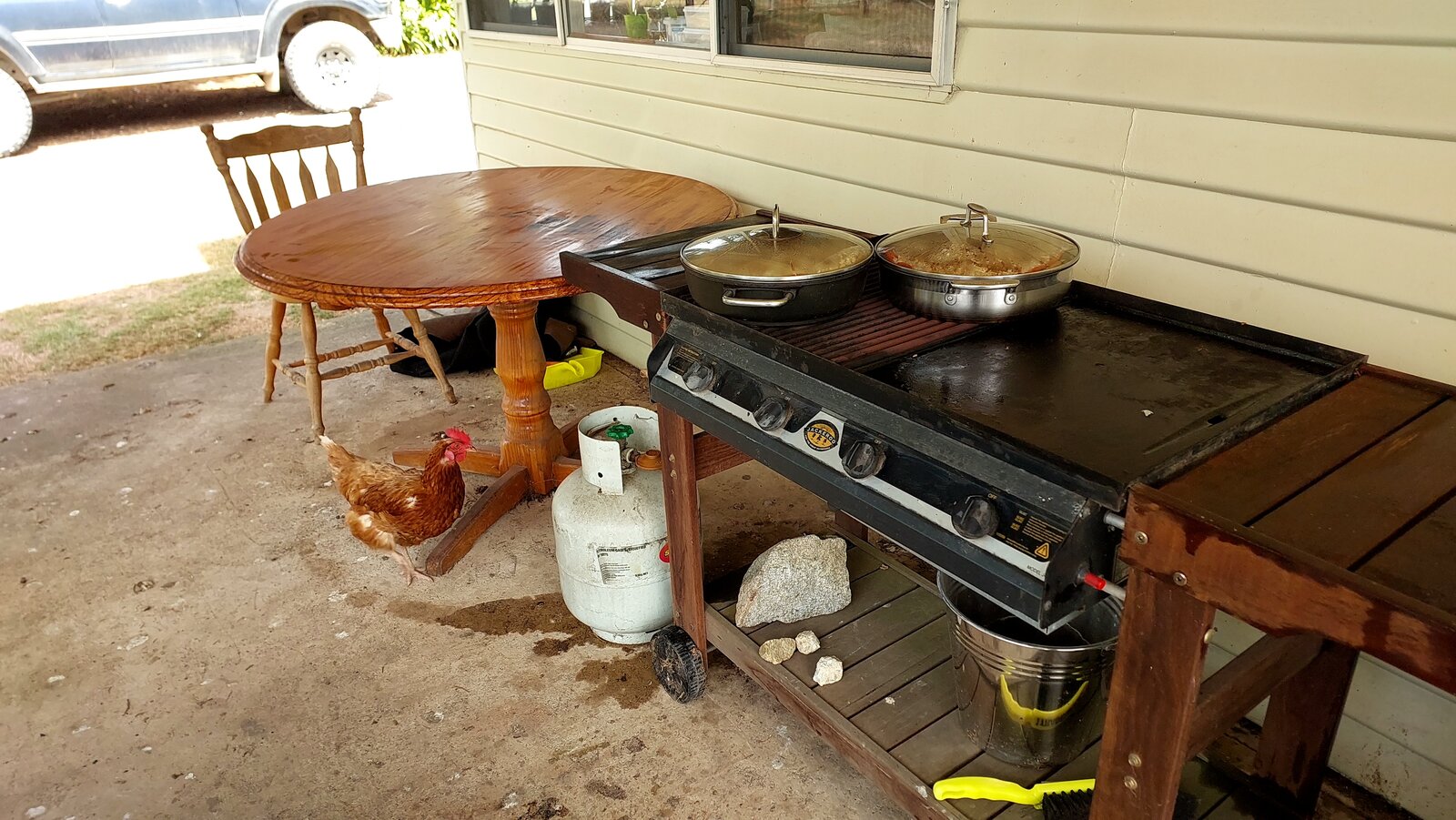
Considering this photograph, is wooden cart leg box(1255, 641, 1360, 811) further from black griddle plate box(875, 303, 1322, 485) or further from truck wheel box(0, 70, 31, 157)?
truck wheel box(0, 70, 31, 157)

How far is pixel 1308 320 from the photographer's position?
182 centimetres

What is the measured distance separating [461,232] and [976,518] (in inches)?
80.0

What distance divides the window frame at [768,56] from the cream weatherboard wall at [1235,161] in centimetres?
3

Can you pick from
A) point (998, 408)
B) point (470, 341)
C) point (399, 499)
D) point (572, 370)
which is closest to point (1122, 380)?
point (998, 408)

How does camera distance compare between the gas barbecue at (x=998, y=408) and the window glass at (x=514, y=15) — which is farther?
the window glass at (x=514, y=15)

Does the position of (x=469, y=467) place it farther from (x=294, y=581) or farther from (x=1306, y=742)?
(x=1306, y=742)

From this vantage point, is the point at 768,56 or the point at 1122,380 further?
the point at 768,56

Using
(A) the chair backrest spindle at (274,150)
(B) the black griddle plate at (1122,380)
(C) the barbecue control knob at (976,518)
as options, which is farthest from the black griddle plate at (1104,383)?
(A) the chair backrest spindle at (274,150)

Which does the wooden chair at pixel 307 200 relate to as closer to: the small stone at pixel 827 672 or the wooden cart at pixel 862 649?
the wooden cart at pixel 862 649

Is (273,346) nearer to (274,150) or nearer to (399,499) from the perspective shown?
(274,150)

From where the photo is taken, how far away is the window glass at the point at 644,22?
3125 mm

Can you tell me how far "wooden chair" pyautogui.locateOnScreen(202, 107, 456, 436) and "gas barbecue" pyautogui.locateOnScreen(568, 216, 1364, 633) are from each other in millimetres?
2209

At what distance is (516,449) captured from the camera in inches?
125

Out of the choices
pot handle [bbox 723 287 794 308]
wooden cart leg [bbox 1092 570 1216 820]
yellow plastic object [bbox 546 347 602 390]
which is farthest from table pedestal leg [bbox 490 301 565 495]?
wooden cart leg [bbox 1092 570 1216 820]
